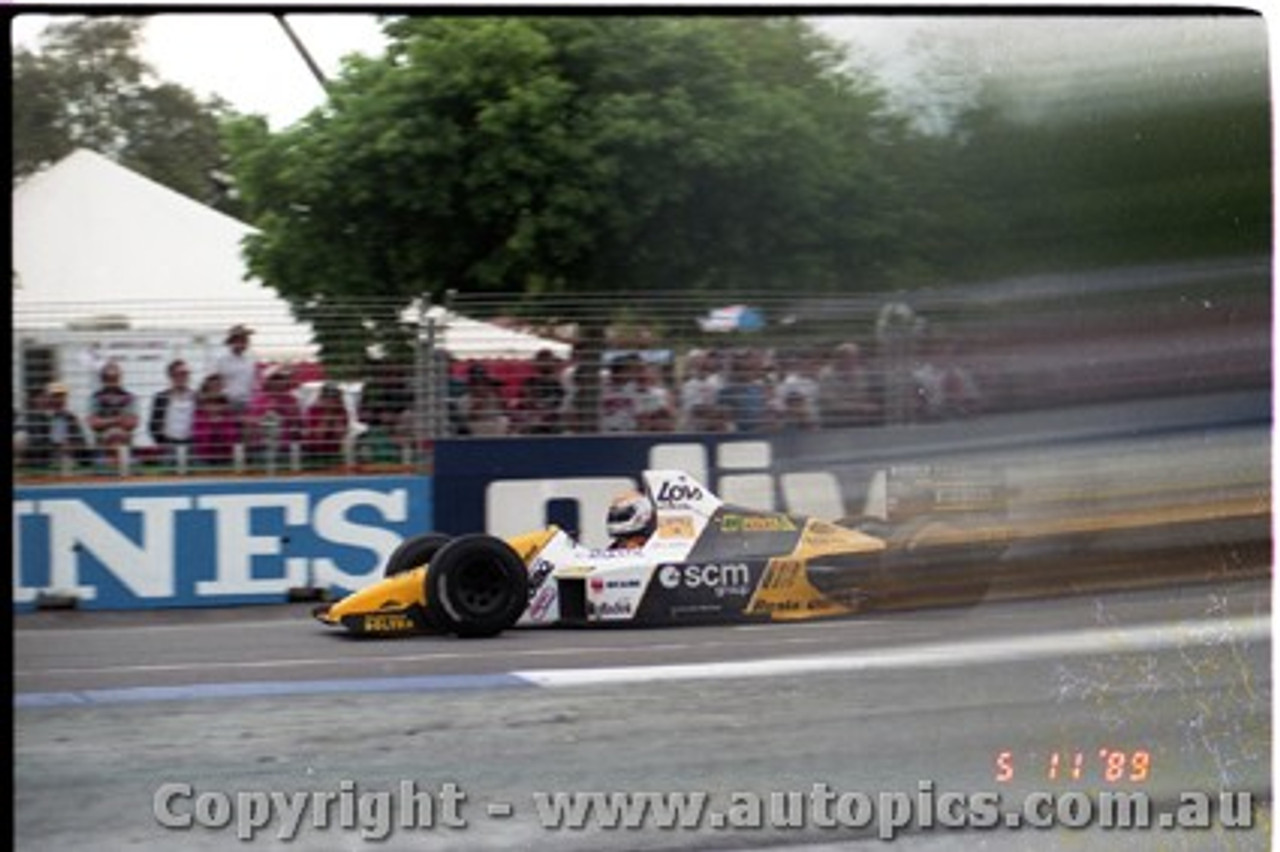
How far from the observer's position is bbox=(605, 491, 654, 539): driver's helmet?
2576 mm

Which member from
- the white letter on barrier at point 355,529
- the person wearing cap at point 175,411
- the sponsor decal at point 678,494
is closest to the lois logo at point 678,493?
the sponsor decal at point 678,494

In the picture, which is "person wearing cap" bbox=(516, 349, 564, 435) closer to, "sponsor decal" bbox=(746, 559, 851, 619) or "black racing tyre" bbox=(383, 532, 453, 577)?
"black racing tyre" bbox=(383, 532, 453, 577)

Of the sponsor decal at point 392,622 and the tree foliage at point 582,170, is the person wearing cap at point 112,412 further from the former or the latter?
the sponsor decal at point 392,622

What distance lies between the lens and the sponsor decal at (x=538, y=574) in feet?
9.05

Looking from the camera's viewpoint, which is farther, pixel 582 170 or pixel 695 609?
pixel 695 609

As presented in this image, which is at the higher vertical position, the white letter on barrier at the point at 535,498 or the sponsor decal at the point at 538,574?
the white letter on barrier at the point at 535,498

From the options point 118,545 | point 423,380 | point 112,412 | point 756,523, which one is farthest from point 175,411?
point 756,523

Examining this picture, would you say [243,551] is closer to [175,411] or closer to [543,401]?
[175,411]

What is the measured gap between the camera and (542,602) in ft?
9.31

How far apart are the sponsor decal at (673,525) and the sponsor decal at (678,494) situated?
0.07 metres

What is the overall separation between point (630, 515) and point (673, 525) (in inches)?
5.0

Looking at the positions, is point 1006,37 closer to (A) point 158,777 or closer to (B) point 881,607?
(B) point 881,607

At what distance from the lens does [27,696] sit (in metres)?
2.36

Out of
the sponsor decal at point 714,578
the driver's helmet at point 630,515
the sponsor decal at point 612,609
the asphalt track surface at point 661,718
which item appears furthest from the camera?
the sponsor decal at point 714,578
